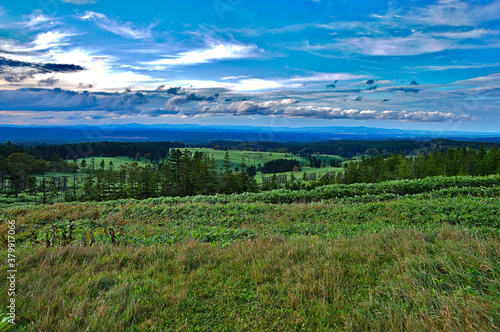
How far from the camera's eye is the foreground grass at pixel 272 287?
425cm

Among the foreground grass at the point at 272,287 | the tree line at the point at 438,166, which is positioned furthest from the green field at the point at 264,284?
the tree line at the point at 438,166

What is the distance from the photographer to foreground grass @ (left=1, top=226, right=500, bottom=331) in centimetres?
425

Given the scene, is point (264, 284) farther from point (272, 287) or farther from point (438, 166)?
point (438, 166)

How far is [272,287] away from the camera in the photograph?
5434 mm

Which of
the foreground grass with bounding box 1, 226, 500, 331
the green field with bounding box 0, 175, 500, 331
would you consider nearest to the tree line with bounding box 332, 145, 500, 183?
the green field with bounding box 0, 175, 500, 331

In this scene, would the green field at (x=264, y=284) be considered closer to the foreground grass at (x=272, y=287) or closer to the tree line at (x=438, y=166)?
the foreground grass at (x=272, y=287)

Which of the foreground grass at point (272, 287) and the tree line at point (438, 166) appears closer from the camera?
the foreground grass at point (272, 287)

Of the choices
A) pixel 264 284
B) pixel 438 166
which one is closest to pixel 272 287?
pixel 264 284

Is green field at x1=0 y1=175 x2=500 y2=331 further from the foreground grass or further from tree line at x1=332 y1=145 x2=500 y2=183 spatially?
tree line at x1=332 y1=145 x2=500 y2=183

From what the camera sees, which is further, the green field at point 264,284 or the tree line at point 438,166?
the tree line at point 438,166

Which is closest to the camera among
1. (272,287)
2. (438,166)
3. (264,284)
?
(272,287)

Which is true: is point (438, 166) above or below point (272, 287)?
below

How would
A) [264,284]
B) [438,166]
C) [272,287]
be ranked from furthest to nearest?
[438,166], [264,284], [272,287]

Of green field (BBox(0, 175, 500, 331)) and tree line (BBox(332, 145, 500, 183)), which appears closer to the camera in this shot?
green field (BBox(0, 175, 500, 331))
